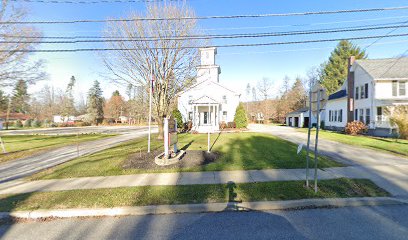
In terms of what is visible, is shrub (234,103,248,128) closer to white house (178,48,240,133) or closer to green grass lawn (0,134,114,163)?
white house (178,48,240,133)

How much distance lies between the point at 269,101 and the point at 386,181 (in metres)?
60.3

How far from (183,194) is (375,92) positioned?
78.8 ft

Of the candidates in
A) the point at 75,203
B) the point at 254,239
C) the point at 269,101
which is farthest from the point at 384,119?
the point at 269,101

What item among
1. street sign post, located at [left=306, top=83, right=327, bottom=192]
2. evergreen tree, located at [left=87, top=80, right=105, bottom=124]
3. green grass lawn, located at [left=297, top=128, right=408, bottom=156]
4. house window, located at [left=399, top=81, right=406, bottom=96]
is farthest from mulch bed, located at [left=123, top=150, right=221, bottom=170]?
evergreen tree, located at [left=87, top=80, right=105, bottom=124]

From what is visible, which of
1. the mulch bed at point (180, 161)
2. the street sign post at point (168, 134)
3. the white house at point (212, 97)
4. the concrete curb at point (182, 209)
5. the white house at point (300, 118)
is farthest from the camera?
the white house at point (300, 118)

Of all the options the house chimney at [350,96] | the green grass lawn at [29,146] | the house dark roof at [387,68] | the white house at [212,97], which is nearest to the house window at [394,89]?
the house dark roof at [387,68]

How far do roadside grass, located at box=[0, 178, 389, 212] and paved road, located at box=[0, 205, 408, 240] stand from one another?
1.54ft

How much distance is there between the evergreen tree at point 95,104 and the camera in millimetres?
56694

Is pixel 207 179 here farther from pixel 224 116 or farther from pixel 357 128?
pixel 357 128

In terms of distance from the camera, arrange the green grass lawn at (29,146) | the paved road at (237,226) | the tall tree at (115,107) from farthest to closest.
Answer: the tall tree at (115,107)
the green grass lawn at (29,146)
the paved road at (237,226)

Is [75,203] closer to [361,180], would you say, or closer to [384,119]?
[361,180]

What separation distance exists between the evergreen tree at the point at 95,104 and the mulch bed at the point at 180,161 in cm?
5516

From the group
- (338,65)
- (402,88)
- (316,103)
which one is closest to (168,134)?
(316,103)

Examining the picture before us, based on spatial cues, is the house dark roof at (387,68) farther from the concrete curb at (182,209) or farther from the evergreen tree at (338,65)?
the concrete curb at (182,209)
